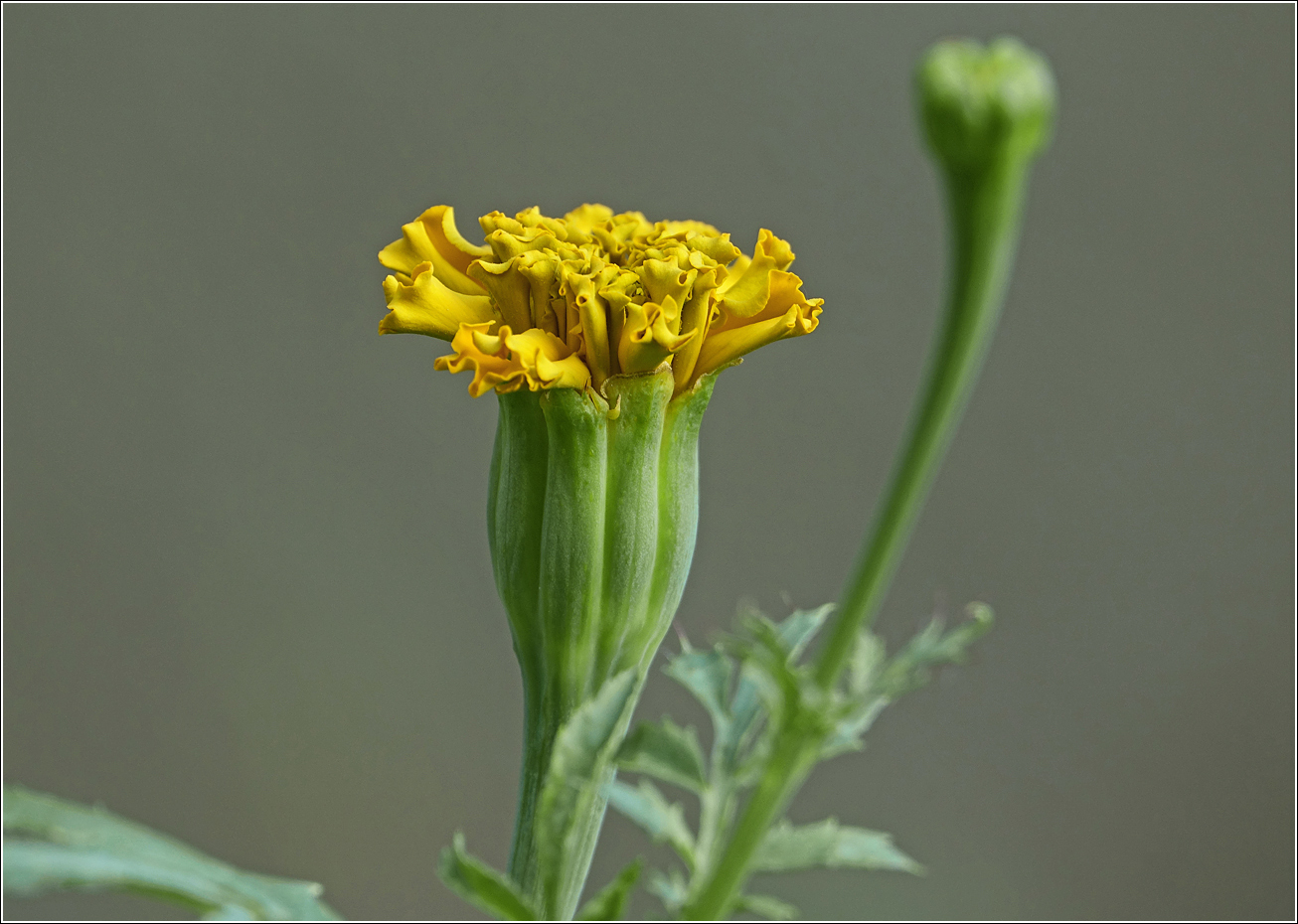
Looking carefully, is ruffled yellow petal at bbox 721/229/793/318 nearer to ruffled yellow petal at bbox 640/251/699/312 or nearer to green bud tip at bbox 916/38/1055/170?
ruffled yellow petal at bbox 640/251/699/312

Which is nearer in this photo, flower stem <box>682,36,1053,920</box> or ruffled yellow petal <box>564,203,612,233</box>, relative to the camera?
flower stem <box>682,36,1053,920</box>

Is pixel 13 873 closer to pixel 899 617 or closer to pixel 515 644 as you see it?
pixel 515 644

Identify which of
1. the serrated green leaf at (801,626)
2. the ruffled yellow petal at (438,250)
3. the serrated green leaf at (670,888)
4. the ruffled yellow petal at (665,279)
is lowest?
the serrated green leaf at (670,888)

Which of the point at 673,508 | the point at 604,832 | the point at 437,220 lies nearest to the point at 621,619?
the point at 673,508

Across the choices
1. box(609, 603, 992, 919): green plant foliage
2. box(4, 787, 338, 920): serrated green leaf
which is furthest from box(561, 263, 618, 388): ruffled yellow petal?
box(4, 787, 338, 920): serrated green leaf

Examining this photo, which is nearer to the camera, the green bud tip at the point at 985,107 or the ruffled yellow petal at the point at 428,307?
the green bud tip at the point at 985,107

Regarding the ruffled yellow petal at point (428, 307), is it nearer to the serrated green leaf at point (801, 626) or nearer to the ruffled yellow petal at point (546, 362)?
the ruffled yellow petal at point (546, 362)

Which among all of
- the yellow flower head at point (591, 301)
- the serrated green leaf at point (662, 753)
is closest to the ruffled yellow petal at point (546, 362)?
the yellow flower head at point (591, 301)
